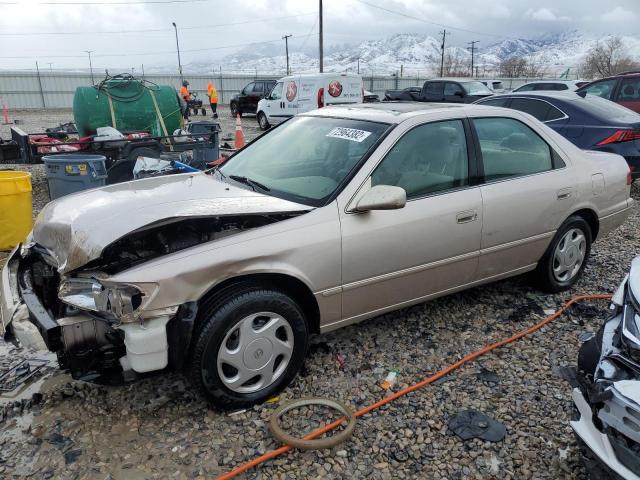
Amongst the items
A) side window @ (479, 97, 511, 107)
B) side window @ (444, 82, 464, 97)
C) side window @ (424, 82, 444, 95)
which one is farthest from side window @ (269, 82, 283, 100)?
side window @ (479, 97, 511, 107)

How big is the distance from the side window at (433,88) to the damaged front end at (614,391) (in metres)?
16.9

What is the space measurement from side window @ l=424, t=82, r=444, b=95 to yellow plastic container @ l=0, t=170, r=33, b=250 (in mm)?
15284

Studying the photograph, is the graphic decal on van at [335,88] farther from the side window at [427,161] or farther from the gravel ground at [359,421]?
the gravel ground at [359,421]

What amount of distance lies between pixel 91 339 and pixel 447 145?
256 centimetres

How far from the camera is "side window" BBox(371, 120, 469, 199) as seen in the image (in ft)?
10.6

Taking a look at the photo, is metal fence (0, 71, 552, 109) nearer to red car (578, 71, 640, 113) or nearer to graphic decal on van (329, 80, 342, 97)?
graphic decal on van (329, 80, 342, 97)

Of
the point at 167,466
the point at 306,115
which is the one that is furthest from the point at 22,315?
the point at 306,115

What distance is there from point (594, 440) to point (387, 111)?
243cm

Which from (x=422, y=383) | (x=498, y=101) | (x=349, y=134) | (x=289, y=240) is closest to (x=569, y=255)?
(x=422, y=383)

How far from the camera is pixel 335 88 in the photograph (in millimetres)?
16672

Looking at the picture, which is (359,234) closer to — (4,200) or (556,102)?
(4,200)

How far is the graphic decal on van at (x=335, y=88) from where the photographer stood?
653 inches

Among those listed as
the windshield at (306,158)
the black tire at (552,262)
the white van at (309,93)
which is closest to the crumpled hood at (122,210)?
the windshield at (306,158)

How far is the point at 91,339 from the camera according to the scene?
2549 millimetres
